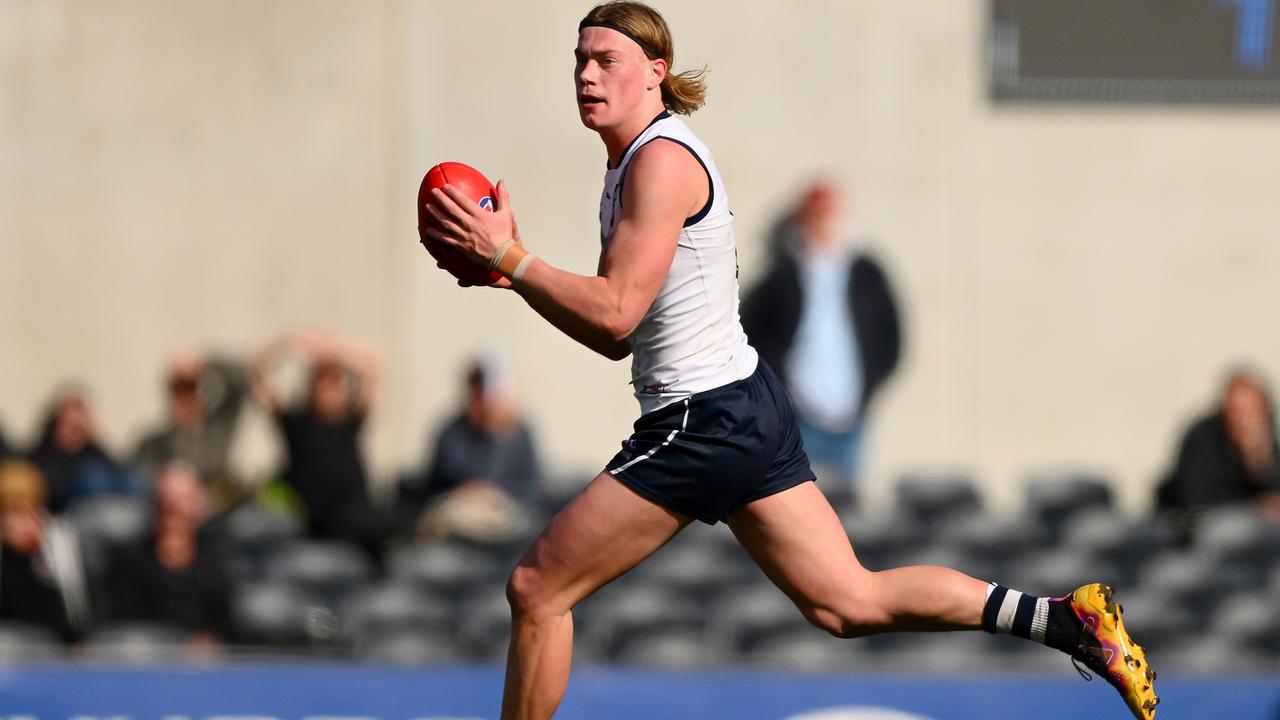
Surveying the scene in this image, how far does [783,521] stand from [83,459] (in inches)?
235

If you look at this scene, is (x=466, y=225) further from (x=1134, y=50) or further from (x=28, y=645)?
(x=1134, y=50)

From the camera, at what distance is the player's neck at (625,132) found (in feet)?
14.1

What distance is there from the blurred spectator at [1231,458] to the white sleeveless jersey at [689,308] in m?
6.12

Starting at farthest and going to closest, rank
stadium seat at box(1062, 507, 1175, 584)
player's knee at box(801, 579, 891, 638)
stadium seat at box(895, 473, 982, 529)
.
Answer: stadium seat at box(895, 473, 982, 529) < stadium seat at box(1062, 507, 1175, 584) < player's knee at box(801, 579, 891, 638)

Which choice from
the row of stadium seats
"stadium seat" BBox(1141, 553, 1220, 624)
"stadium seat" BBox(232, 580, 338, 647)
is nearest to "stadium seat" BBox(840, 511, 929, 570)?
the row of stadium seats

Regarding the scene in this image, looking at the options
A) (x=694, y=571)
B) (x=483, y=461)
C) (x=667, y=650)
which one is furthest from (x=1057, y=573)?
(x=483, y=461)

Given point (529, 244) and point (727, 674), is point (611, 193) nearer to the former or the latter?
point (727, 674)

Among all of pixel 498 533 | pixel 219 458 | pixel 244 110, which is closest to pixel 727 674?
pixel 498 533

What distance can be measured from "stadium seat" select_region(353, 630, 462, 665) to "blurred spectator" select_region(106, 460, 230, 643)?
615mm

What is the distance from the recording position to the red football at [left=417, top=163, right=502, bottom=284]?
4238 mm

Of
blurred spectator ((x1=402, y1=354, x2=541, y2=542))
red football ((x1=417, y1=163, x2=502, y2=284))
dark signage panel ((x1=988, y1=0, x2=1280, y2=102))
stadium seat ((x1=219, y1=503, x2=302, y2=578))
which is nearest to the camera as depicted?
red football ((x1=417, y1=163, x2=502, y2=284))

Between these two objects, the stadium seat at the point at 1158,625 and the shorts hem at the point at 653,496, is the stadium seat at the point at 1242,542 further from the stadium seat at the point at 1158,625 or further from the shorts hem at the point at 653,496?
the shorts hem at the point at 653,496

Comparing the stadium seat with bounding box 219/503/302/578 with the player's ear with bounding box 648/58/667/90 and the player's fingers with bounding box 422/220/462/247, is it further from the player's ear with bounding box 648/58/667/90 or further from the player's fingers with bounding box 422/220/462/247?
the player's ear with bounding box 648/58/667/90

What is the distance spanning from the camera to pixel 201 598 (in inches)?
310
